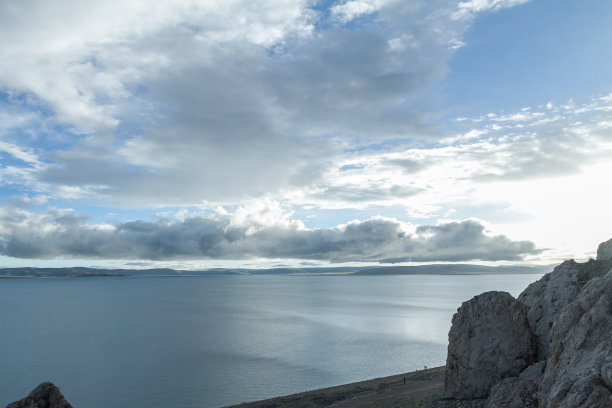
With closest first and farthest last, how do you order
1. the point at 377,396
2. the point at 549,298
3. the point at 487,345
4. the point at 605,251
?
the point at 487,345 < the point at 549,298 < the point at 605,251 < the point at 377,396

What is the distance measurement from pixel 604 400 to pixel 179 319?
13887 centimetres

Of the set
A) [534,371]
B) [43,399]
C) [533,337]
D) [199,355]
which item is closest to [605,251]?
[533,337]

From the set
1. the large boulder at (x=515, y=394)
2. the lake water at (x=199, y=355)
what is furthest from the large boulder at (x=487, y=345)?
the lake water at (x=199, y=355)

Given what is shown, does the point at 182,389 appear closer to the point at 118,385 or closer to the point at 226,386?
the point at 226,386

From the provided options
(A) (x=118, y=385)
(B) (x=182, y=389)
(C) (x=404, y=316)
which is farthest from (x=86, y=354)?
(C) (x=404, y=316)

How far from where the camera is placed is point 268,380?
63250mm

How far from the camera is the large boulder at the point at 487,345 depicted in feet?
82.4

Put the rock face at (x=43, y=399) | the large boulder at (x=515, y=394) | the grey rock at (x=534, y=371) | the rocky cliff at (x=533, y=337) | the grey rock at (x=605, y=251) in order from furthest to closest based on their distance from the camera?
→ the grey rock at (x=605, y=251)
the rock face at (x=43, y=399)
the grey rock at (x=534, y=371)
the large boulder at (x=515, y=394)
the rocky cliff at (x=533, y=337)

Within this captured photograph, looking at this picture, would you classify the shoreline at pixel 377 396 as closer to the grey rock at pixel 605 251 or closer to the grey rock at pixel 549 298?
the grey rock at pixel 549 298

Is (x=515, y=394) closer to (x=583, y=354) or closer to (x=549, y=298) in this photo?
(x=583, y=354)

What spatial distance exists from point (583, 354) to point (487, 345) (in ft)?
33.4

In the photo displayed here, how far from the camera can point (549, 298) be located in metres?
27.7

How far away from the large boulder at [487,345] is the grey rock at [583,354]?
6748mm

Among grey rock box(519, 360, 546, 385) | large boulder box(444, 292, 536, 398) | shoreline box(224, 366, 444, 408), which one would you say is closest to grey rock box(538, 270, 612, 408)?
grey rock box(519, 360, 546, 385)
